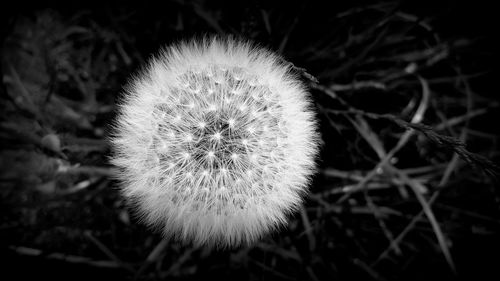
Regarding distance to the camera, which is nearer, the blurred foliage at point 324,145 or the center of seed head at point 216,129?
the center of seed head at point 216,129

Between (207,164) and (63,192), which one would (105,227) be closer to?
(63,192)

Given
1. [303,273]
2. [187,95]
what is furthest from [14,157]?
[303,273]

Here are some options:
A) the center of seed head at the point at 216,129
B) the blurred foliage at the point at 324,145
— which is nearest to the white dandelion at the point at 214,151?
the center of seed head at the point at 216,129

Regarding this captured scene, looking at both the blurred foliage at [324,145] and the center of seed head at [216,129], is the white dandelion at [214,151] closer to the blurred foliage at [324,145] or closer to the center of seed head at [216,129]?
the center of seed head at [216,129]

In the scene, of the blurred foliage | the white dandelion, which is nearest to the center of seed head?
the white dandelion

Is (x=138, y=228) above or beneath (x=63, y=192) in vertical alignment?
beneath
